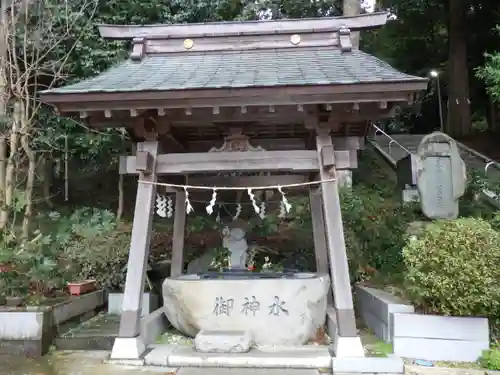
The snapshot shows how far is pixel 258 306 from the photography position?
231 inches

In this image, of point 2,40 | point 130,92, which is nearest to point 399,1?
point 2,40

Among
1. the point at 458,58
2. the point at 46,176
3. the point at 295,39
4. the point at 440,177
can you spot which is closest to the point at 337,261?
the point at 440,177

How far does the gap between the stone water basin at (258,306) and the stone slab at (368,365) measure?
0.86 meters

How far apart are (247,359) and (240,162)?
243cm

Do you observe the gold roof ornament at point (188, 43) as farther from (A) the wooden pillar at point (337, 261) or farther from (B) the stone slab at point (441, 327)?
(B) the stone slab at point (441, 327)

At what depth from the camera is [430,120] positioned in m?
24.8

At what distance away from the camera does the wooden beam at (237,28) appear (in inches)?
269

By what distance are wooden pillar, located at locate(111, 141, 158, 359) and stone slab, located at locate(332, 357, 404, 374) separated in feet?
7.90

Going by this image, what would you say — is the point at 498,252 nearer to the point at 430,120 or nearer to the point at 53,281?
the point at 53,281

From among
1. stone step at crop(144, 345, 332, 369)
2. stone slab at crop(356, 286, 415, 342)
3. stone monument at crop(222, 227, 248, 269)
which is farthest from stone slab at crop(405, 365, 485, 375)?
stone monument at crop(222, 227, 248, 269)

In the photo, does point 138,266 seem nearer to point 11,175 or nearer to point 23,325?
point 23,325

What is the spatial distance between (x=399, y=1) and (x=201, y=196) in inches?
543

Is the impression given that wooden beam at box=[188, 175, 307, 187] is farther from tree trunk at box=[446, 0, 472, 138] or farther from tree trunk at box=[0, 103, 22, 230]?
tree trunk at box=[446, 0, 472, 138]

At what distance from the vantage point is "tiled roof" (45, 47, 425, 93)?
5267mm
